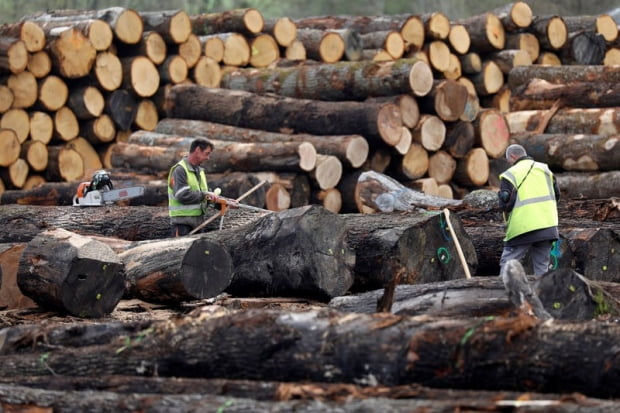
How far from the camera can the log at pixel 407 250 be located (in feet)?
29.8

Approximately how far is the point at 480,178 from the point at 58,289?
8.64 meters

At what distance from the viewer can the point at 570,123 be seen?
15.2m

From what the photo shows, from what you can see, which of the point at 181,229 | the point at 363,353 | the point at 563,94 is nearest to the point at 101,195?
the point at 181,229

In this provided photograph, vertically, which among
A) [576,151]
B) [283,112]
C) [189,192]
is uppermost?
[283,112]

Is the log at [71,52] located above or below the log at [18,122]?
above

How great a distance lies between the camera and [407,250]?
9.11 meters

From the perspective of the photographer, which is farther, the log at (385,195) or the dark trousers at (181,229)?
the log at (385,195)

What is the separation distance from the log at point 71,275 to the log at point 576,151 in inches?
291

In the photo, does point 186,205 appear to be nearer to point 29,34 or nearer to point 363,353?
point 363,353

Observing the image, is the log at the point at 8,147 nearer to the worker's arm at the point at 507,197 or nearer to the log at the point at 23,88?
the log at the point at 23,88

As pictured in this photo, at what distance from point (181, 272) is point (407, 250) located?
175 cm

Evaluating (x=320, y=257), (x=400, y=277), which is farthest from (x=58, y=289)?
(x=400, y=277)

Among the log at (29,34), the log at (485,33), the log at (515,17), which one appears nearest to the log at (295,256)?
the log at (29,34)

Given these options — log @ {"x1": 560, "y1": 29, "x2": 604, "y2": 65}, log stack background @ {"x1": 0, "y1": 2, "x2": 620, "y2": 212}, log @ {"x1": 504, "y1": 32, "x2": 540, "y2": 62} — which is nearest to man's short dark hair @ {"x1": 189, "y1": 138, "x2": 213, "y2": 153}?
log stack background @ {"x1": 0, "y1": 2, "x2": 620, "y2": 212}
